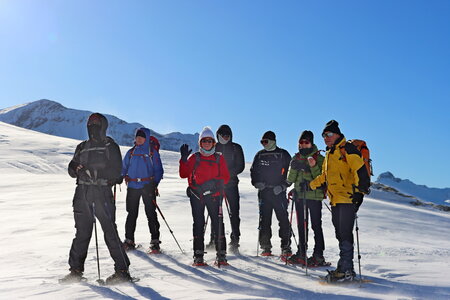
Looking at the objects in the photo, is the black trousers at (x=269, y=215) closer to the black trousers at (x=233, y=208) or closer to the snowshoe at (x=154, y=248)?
the black trousers at (x=233, y=208)

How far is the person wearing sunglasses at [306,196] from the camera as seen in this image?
22.0 feet

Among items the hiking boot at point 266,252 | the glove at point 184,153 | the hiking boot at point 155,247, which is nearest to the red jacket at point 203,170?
the glove at point 184,153

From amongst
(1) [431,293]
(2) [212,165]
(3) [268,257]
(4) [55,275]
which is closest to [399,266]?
(1) [431,293]

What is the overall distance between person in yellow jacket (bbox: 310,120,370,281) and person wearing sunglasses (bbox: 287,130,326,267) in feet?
3.54

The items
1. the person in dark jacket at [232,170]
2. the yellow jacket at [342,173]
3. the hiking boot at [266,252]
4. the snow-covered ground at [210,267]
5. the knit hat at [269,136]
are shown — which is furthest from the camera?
the person in dark jacket at [232,170]

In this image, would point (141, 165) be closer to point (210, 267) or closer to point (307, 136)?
point (210, 267)

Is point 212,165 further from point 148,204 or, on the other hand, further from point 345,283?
point 345,283

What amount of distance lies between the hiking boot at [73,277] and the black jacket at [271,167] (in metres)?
3.77

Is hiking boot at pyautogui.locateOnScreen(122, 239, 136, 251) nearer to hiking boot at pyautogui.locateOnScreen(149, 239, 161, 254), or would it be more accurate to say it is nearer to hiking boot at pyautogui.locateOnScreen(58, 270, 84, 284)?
hiking boot at pyautogui.locateOnScreen(149, 239, 161, 254)

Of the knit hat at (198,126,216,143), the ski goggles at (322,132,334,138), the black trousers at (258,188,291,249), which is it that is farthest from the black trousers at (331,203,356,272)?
the knit hat at (198,126,216,143)

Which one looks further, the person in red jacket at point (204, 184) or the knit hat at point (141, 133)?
the knit hat at point (141, 133)

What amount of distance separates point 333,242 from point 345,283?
409 cm

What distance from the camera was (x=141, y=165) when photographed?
7.69m

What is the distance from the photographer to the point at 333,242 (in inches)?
362
